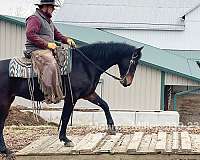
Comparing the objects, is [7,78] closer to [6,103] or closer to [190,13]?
[6,103]

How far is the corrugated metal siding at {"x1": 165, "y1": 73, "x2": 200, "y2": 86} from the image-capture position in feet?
73.5

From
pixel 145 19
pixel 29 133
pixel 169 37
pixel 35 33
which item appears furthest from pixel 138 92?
pixel 145 19

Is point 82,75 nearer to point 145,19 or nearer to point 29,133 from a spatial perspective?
point 29,133

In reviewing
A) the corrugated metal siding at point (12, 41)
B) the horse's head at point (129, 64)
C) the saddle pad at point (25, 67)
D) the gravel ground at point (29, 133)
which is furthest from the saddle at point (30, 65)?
the corrugated metal siding at point (12, 41)

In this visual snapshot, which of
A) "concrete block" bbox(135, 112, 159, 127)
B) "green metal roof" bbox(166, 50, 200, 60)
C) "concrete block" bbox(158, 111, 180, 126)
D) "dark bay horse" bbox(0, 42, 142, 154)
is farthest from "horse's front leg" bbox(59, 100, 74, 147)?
"green metal roof" bbox(166, 50, 200, 60)

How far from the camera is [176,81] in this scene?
2250cm

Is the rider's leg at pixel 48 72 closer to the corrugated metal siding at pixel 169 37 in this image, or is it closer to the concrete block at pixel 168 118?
the concrete block at pixel 168 118

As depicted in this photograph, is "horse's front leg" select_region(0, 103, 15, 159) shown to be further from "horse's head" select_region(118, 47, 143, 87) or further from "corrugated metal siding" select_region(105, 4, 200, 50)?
"corrugated metal siding" select_region(105, 4, 200, 50)

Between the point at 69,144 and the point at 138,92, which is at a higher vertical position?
the point at 138,92

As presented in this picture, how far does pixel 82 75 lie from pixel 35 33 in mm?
993

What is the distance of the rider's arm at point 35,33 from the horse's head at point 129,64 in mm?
1313

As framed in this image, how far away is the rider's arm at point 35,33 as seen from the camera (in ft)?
25.2

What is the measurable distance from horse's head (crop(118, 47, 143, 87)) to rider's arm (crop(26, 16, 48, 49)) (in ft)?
4.31

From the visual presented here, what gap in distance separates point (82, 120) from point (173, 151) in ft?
39.0
